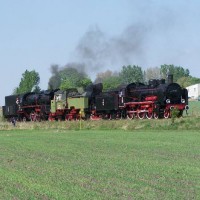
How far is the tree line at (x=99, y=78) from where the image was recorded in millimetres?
85062

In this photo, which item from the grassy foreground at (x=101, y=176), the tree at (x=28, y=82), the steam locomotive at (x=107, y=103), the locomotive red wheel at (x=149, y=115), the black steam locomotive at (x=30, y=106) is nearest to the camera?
the grassy foreground at (x=101, y=176)

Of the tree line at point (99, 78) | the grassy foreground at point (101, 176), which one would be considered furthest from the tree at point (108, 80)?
the grassy foreground at point (101, 176)

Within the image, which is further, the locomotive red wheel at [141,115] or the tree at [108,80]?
the tree at [108,80]

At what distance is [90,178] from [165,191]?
220cm

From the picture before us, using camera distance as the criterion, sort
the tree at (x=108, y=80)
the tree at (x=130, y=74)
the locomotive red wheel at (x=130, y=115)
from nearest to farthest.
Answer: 1. the locomotive red wheel at (x=130, y=115)
2. the tree at (x=108, y=80)
3. the tree at (x=130, y=74)

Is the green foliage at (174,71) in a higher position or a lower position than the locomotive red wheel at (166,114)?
higher

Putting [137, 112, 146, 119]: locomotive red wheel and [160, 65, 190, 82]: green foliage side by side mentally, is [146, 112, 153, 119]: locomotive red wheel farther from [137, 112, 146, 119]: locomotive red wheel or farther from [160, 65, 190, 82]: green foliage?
[160, 65, 190, 82]: green foliage

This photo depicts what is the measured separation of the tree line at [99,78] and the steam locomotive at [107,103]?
861 cm

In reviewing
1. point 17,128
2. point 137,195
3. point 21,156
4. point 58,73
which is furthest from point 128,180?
point 58,73

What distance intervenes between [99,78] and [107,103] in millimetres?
29109

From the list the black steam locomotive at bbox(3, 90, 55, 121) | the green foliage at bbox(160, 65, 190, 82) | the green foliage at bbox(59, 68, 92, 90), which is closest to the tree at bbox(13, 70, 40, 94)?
the green foliage at bbox(59, 68, 92, 90)

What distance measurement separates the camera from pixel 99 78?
76562 mm

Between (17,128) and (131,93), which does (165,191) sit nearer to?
(131,93)

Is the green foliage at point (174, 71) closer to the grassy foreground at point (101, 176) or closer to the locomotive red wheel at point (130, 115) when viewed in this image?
the locomotive red wheel at point (130, 115)
